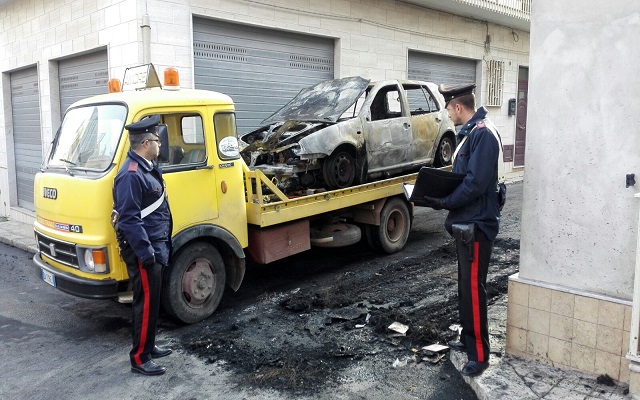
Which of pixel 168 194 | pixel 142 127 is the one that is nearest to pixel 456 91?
pixel 142 127

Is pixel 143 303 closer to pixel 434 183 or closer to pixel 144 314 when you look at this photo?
pixel 144 314

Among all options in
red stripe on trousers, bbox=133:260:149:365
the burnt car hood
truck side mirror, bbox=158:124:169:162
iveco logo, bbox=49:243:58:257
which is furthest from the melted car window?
iveco logo, bbox=49:243:58:257

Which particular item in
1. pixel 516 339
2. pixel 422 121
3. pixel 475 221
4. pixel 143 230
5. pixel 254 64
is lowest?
pixel 516 339

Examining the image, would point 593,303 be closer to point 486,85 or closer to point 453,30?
point 453,30

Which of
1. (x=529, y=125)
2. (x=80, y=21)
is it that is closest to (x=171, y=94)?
(x=529, y=125)

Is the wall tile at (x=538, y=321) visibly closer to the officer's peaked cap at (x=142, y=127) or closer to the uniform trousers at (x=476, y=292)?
the uniform trousers at (x=476, y=292)

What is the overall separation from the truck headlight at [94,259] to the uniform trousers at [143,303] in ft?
1.81

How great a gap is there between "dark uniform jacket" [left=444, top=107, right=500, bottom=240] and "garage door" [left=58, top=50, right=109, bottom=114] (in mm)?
7228

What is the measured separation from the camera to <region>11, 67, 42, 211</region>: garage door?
11.7m

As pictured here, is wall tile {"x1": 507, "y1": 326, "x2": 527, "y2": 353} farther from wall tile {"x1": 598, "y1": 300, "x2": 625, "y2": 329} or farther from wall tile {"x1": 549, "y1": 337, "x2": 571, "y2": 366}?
wall tile {"x1": 598, "y1": 300, "x2": 625, "y2": 329}

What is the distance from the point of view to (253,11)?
9625 mm

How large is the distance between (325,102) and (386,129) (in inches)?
37.7

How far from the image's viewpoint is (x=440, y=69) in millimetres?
14703

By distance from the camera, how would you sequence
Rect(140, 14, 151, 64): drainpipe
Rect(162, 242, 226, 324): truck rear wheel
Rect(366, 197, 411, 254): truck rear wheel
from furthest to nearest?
Rect(140, 14, 151, 64): drainpipe < Rect(366, 197, 411, 254): truck rear wheel < Rect(162, 242, 226, 324): truck rear wheel
